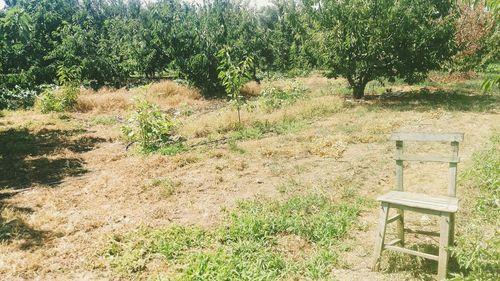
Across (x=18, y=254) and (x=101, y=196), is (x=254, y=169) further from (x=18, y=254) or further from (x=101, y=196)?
(x=18, y=254)

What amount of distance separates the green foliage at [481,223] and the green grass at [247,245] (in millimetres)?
1513

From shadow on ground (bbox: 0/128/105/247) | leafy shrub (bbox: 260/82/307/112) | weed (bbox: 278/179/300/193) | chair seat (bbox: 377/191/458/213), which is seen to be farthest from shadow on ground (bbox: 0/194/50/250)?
leafy shrub (bbox: 260/82/307/112)

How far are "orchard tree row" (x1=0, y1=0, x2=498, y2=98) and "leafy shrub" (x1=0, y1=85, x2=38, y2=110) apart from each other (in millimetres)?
500

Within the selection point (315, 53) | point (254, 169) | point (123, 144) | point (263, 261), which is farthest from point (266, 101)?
point (263, 261)

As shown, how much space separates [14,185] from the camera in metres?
8.07

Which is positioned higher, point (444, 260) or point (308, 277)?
point (444, 260)

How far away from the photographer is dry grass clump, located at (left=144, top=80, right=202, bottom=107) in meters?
18.6

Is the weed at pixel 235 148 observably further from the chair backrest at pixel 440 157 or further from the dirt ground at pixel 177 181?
the chair backrest at pixel 440 157

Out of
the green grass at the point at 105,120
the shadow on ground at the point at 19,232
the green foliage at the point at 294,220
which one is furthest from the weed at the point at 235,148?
the green grass at the point at 105,120

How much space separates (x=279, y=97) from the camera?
16250 mm

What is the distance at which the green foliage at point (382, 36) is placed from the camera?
15430 mm

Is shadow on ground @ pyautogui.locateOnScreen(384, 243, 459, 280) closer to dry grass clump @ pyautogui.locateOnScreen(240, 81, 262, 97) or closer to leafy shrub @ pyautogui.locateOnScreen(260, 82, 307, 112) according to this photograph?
leafy shrub @ pyautogui.locateOnScreen(260, 82, 307, 112)

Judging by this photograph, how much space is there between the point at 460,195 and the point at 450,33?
38.8 ft

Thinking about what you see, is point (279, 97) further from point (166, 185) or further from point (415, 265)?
point (415, 265)
